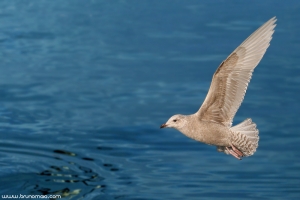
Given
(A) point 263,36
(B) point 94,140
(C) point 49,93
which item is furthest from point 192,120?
(C) point 49,93

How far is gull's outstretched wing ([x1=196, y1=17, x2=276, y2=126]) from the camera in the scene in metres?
10.4

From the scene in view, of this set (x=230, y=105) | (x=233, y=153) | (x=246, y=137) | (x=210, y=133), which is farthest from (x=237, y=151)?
(x=230, y=105)

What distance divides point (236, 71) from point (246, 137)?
32.9 inches

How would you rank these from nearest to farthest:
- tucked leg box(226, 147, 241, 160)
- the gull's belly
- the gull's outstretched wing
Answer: the gull's outstretched wing, the gull's belly, tucked leg box(226, 147, 241, 160)

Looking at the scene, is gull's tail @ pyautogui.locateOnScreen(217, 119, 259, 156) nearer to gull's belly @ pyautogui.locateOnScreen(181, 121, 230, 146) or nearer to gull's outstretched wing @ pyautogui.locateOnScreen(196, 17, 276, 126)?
gull's belly @ pyautogui.locateOnScreen(181, 121, 230, 146)

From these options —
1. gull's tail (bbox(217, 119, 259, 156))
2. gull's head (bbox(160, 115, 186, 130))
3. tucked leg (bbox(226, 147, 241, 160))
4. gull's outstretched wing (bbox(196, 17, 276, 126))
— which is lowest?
tucked leg (bbox(226, 147, 241, 160))

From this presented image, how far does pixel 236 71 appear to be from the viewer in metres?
10.5

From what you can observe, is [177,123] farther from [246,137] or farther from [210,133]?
[246,137]

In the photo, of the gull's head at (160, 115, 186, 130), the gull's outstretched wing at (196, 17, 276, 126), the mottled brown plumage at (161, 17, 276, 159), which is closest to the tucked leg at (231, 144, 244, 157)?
the mottled brown plumage at (161, 17, 276, 159)

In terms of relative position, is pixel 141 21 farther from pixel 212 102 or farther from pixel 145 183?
pixel 212 102

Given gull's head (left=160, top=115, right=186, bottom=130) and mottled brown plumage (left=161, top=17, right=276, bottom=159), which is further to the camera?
gull's head (left=160, top=115, right=186, bottom=130)

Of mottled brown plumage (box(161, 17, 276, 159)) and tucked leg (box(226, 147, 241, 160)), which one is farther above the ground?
mottled brown plumage (box(161, 17, 276, 159))

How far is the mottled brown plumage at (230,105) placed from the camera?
34.3 ft

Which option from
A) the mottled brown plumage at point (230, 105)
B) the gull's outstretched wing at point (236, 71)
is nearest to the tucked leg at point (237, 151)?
the mottled brown plumage at point (230, 105)
